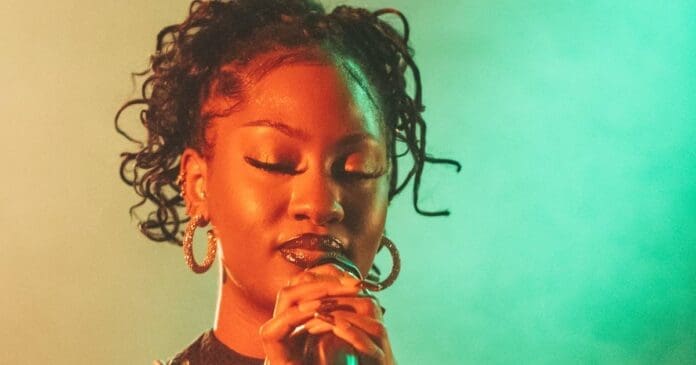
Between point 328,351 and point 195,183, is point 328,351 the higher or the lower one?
the lower one

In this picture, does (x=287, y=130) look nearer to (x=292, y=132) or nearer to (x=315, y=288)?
(x=292, y=132)

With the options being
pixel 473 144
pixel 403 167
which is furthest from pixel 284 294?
pixel 473 144

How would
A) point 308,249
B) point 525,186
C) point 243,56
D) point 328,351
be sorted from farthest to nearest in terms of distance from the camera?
point 525,186, point 243,56, point 308,249, point 328,351

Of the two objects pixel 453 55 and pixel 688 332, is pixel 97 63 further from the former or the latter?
pixel 688 332

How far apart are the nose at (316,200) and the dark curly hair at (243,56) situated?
14cm

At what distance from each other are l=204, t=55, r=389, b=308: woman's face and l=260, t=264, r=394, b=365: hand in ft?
0.44

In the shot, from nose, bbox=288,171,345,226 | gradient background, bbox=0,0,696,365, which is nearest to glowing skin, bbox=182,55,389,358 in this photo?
nose, bbox=288,171,345,226

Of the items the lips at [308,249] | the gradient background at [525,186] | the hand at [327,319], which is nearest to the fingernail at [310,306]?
the hand at [327,319]

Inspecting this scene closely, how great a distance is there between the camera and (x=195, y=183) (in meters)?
0.99

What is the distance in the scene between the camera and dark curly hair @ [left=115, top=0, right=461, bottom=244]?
0.99 m

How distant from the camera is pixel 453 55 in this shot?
4.80 feet

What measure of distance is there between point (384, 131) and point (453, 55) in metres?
0.53

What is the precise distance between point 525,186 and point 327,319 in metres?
0.82

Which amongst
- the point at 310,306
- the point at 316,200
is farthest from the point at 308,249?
the point at 310,306
